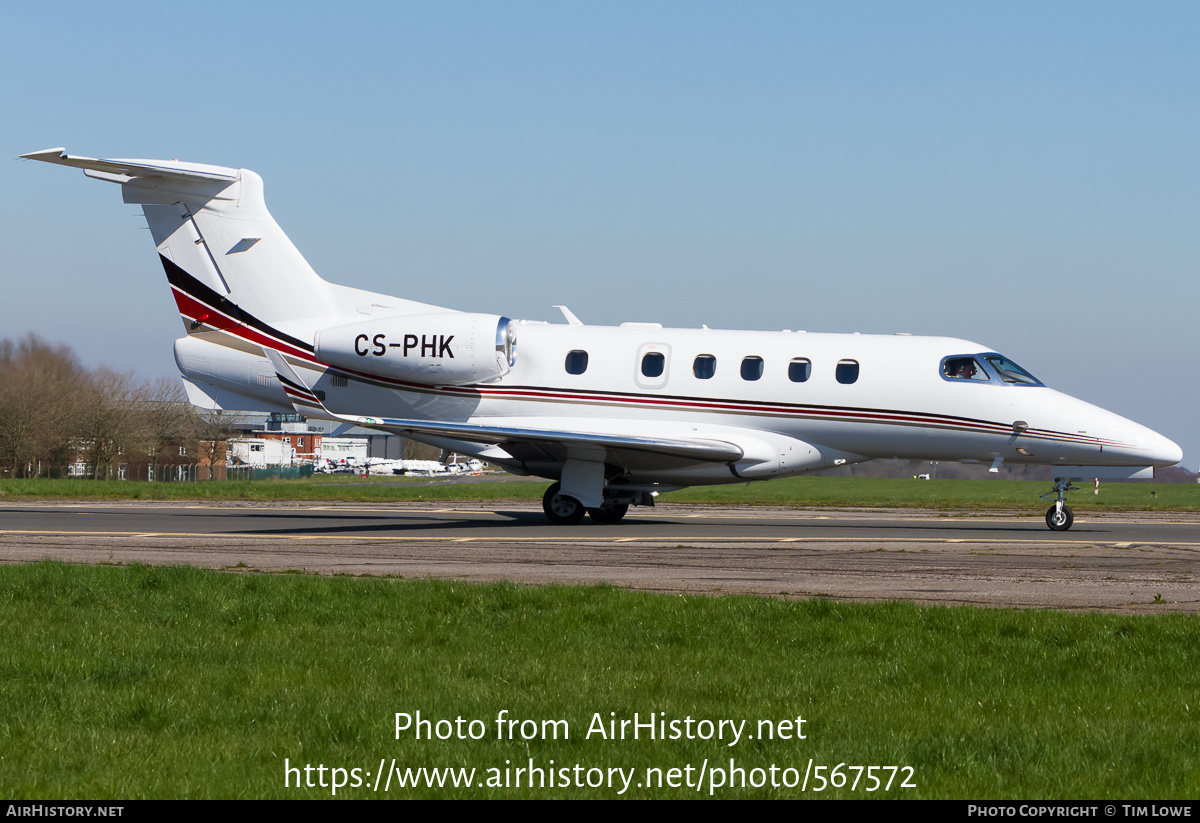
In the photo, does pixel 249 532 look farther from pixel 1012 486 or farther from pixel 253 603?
pixel 1012 486

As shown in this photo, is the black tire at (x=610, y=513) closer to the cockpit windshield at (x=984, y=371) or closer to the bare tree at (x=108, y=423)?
the cockpit windshield at (x=984, y=371)

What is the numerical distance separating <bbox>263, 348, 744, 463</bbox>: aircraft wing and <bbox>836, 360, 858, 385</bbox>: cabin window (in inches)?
98.0

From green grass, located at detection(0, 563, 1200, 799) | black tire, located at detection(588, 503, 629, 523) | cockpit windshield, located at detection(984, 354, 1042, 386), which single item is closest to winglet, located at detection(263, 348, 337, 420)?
black tire, located at detection(588, 503, 629, 523)

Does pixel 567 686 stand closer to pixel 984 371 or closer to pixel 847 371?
pixel 847 371

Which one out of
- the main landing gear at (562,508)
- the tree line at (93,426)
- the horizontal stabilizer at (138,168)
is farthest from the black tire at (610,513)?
the tree line at (93,426)

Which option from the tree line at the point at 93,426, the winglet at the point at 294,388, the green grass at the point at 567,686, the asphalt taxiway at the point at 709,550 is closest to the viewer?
the green grass at the point at 567,686

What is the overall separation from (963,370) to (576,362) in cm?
761

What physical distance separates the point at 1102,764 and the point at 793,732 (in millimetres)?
1517

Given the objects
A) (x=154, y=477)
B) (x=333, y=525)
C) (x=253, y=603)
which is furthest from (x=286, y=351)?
(x=154, y=477)

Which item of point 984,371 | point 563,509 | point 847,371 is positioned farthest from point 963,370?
point 563,509

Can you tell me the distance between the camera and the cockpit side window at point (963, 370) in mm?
22234

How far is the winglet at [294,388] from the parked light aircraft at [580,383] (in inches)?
1.6

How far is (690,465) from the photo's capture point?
893 inches

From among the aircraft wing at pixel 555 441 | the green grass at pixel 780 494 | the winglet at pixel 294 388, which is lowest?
the green grass at pixel 780 494
